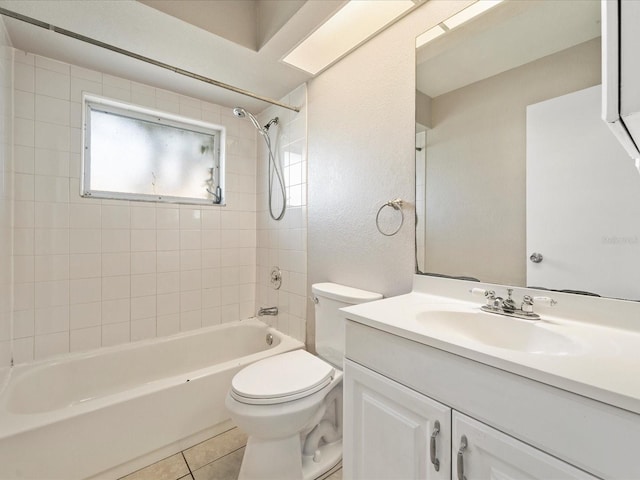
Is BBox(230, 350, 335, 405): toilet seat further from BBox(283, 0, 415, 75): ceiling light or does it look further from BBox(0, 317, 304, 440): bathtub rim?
BBox(283, 0, 415, 75): ceiling light

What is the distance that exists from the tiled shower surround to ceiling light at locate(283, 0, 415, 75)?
0.94ft

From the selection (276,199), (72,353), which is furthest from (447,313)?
(72,353)

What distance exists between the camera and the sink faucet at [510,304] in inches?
34.5

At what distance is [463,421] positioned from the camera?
0.67m

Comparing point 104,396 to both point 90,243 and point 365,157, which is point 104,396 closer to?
point 90,243

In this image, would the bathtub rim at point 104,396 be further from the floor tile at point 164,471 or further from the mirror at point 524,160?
the mirror at point 524,160

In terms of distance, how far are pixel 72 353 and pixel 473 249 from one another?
2.36 meters

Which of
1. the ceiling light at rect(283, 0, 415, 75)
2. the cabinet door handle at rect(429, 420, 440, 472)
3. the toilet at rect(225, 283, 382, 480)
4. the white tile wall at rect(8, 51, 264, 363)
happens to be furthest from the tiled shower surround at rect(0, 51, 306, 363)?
the cabinet door handle at rect(429, 420, 440, 472)

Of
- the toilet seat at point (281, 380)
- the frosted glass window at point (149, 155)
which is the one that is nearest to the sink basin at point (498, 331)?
the toilet seat at point (281, 380)

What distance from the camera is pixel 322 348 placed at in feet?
5.07

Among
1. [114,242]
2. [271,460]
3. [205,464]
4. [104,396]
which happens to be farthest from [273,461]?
[114,242]

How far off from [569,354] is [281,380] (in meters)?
1.03

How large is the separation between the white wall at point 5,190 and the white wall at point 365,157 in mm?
1623

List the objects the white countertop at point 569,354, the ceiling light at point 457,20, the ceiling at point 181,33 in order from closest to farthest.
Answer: the white countertop at point 569,354 < the ceiling light at point 457,20 < the ceiling at point 181,33
